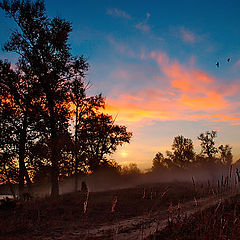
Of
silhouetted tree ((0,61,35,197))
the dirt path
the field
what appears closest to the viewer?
the field

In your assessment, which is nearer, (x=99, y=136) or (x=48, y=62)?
(x=48, y=62)

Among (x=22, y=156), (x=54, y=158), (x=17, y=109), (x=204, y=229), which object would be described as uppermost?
(x=17, y=109)

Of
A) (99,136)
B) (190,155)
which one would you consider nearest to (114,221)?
(99,136)

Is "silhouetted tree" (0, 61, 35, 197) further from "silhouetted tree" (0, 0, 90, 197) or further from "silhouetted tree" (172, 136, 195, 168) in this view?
"silhouetted tree" (172, 136, 195, 168)

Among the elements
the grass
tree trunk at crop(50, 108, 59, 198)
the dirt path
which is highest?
tree trunk at crop(50, 108, 59, 198)

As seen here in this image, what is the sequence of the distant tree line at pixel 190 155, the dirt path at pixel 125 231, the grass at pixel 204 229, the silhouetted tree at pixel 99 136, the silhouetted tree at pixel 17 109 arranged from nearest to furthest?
the grass at pixel 204 229, the dirt path at pixel 125 231, the silhouetted tree at pixel 17 109, the silhouetted tree at pixel 99 136, the distant tree line at pixel 190 155

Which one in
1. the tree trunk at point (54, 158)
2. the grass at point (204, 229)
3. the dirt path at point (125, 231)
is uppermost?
the tree trunk at point (54, 158)

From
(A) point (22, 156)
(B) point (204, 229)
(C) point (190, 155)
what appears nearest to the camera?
(B) point (204, 229)

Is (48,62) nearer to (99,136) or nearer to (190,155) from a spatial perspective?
(99,136)

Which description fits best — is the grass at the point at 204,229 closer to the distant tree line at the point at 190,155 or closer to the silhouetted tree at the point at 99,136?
the silhouetted tree at the point at 99,136

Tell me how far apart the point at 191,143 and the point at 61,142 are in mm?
56484

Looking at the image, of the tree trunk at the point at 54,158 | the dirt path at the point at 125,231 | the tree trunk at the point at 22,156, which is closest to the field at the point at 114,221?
the dirt path at the point at 125,231

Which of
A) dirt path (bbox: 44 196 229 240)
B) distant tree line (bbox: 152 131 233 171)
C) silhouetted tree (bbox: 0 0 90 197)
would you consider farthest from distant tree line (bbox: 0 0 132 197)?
distant tree line (bbox: 152 131 233 171)

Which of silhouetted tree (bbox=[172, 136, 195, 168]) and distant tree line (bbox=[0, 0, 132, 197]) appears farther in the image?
silhouetted tree (bbox=[172, 136, 195, 168])
